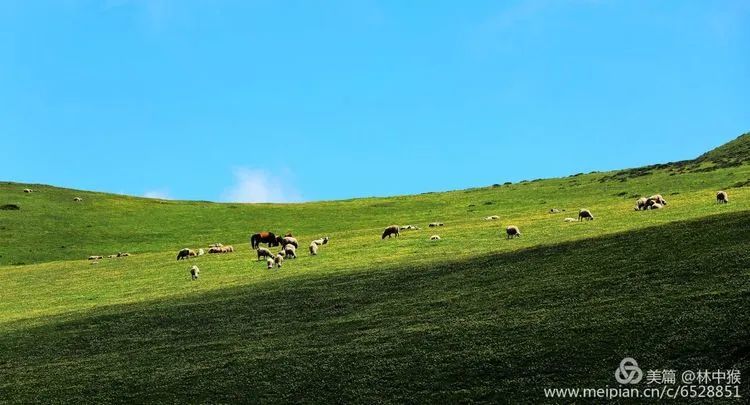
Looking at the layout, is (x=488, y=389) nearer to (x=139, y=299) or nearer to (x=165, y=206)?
(x=139, y=299)

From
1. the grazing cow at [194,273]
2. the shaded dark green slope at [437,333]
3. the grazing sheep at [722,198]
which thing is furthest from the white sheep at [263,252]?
the grazing sheep at [722,198]

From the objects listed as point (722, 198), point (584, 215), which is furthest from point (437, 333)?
point (722, 198)

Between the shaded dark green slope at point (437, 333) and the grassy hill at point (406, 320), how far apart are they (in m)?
0.07

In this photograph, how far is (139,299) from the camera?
34500 mm

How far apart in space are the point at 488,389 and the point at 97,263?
1938 inches

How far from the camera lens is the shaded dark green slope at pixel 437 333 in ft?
52.6

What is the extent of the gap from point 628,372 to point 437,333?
20.7 ft

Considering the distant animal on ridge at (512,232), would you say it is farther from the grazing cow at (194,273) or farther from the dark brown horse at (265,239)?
the dark brown horse at (265,239)

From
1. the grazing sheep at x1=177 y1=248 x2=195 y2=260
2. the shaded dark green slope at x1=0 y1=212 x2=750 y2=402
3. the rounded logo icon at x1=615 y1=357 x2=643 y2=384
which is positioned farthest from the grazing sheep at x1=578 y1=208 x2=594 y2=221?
the rounded logo icon at x1=615 y1=357 x2=643 y2=384

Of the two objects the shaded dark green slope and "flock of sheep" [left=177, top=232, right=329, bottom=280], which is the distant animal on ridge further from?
"flock of sheep" [left=177, top=232, right=329, bottom=280]

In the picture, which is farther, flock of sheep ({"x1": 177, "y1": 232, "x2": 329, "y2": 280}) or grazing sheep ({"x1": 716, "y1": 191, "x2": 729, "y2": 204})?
grazing sheep ({"x1": 716, "y1": 191, "x2": 729, "y2": 204})

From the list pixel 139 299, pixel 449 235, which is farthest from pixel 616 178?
pixel 139 299

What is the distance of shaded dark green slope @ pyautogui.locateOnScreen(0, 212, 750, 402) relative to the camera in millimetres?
16047

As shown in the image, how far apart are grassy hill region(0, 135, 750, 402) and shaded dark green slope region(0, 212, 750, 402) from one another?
0.22ft
